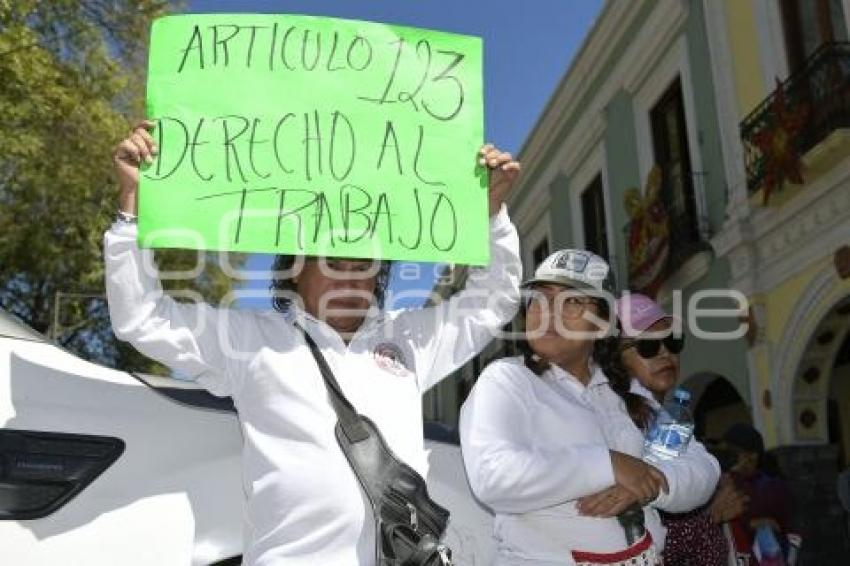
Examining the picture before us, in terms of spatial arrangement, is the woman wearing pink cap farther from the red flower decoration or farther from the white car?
the red flower decoration

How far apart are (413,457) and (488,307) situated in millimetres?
534

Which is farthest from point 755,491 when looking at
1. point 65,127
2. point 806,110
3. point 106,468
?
point 65,127

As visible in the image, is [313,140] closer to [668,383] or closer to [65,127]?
[668,383]

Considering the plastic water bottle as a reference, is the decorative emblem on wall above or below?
above

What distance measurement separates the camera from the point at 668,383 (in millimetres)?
3062

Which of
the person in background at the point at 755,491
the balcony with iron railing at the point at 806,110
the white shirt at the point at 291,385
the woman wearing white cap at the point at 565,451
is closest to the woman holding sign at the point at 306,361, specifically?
the white shirt at the point at 291,385

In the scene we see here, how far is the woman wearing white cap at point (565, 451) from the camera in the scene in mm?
2076

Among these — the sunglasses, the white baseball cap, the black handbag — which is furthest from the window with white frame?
the black handbag

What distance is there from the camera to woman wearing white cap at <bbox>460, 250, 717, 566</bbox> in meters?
2.08

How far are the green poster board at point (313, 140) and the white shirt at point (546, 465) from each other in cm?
35

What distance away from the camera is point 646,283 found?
1221 centimetres

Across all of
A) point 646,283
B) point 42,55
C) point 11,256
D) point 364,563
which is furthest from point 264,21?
point 11,256

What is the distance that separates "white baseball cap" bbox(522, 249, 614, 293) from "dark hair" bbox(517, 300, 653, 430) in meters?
0.06

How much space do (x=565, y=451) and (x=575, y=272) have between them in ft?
1.80
